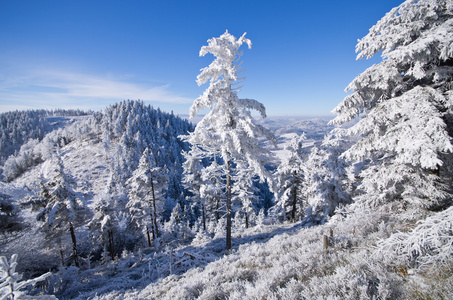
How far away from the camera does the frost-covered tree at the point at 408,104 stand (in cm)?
596

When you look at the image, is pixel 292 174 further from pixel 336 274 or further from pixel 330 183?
pixel 336 274

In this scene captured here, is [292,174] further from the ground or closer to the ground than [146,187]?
further from the ground

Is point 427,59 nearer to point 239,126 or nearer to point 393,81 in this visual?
point 393,81

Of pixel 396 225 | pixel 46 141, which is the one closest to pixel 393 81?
pixel 396 225

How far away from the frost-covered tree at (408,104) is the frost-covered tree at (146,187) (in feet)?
66.3

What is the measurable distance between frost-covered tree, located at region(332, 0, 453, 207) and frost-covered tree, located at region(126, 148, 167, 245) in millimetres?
20197

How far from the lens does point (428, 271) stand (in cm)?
377

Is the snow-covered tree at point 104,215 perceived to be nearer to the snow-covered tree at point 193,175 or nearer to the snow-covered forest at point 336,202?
the snow-covered forest at point 336,202

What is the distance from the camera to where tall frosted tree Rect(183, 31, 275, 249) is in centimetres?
1055

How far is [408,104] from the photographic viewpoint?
21.7 feet

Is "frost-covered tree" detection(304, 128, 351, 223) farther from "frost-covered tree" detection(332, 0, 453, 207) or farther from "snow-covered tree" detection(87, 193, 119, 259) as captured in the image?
"snow-covered tree" detection(87, 193, 119, 259)

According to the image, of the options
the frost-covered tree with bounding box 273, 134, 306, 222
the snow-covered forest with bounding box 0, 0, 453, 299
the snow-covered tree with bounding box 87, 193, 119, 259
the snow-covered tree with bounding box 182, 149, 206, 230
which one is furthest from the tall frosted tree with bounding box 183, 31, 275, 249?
Result: the snow-covered tree with bounding box 87, 193, 119, 259

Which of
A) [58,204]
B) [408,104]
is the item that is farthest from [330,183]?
[58,204]

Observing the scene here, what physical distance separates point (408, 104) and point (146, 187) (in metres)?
24.6
